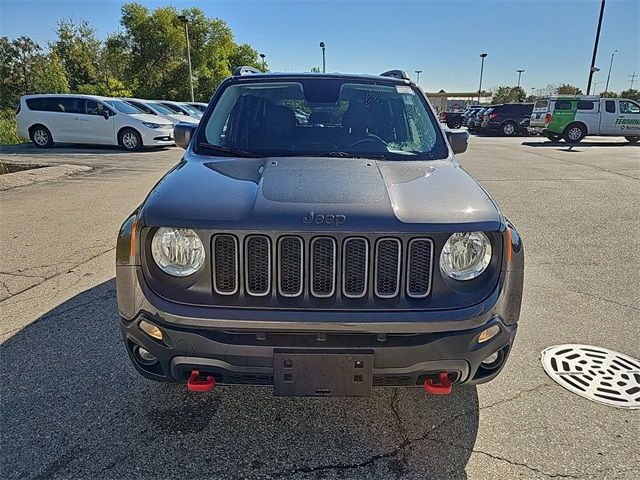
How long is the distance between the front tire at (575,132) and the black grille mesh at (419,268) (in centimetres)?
2263

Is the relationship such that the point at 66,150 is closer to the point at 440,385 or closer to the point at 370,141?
the point at 370,141

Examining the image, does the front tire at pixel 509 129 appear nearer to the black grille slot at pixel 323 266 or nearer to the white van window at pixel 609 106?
the white van window at pixel 609 106

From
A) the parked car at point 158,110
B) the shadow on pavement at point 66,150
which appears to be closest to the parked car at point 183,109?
the parked car at point 158,110

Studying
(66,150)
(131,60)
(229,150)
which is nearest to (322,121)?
(229,150)

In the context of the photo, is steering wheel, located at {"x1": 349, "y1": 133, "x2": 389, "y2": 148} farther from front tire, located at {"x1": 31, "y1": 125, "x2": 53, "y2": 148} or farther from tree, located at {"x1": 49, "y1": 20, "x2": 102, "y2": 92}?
tree, located at {"x1": 49, "y1": 20, "x2": 102, "y2": 92}

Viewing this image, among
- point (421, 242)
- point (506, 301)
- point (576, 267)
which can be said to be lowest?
point (576, 267)

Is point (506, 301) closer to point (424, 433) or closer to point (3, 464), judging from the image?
point (424, 433)

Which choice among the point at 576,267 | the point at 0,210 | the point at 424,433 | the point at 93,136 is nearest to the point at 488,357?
the point at 424,433

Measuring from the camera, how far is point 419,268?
2004 mm

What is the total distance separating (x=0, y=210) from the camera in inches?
281

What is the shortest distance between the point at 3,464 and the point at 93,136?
50.3ft

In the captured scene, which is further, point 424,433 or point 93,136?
point 93,136

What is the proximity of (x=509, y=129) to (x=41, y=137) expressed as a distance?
948 inches

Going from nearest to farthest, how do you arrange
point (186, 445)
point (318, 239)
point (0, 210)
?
point (318, 239)
point (186, 445)
point (0, 210)
